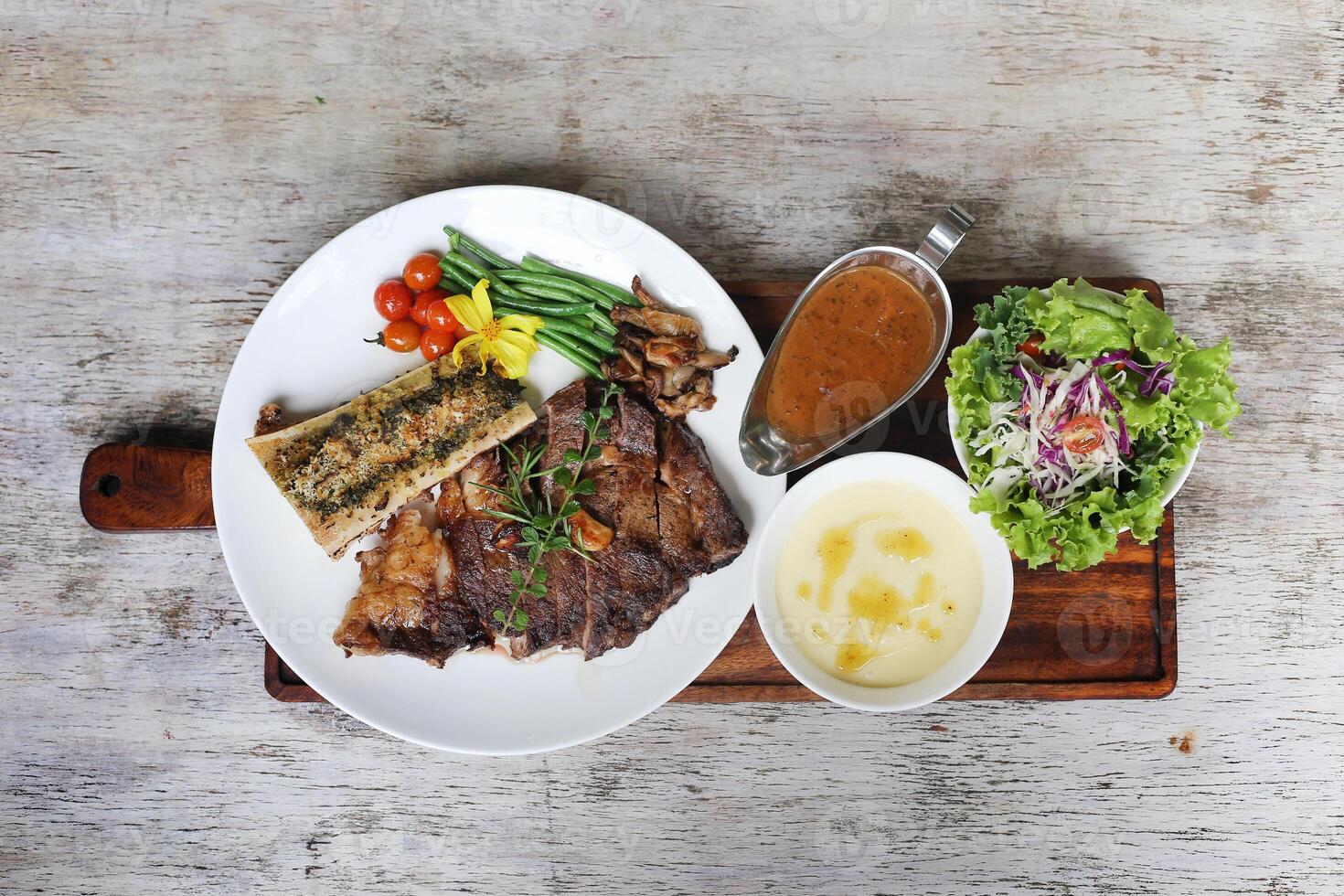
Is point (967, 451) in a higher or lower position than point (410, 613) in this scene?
higher

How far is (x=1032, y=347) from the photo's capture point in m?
3.18

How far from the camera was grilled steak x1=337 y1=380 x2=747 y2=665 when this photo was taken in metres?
3.27

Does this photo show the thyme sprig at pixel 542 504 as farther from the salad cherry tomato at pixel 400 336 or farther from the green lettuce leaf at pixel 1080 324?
the green lettuce leaf at pixel 1080 324

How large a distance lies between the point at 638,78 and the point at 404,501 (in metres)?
2.14

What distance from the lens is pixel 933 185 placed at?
3.82 meters

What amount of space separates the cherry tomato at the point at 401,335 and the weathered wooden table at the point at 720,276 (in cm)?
70

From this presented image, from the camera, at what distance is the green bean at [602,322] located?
3549 millimetres

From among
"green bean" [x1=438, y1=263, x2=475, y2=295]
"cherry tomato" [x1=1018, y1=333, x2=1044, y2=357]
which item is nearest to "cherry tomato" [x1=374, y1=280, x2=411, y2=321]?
"green bean" [x1=438, y1=263, x2=475, y2=295]

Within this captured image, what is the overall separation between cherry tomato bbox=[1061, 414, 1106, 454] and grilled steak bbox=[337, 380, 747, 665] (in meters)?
1.22

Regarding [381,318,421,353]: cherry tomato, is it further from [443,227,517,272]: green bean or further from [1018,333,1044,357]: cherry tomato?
[1018,333,1044,357]: cherry tomato

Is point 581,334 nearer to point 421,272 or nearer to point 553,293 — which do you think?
point 553,293

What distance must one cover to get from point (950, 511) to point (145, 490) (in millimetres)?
3337

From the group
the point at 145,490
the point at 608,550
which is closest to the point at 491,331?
the point at 608,550

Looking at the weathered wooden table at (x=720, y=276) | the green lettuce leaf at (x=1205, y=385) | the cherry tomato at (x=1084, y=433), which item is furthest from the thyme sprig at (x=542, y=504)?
the green lettuce leaf at (x=1205, y=385)
